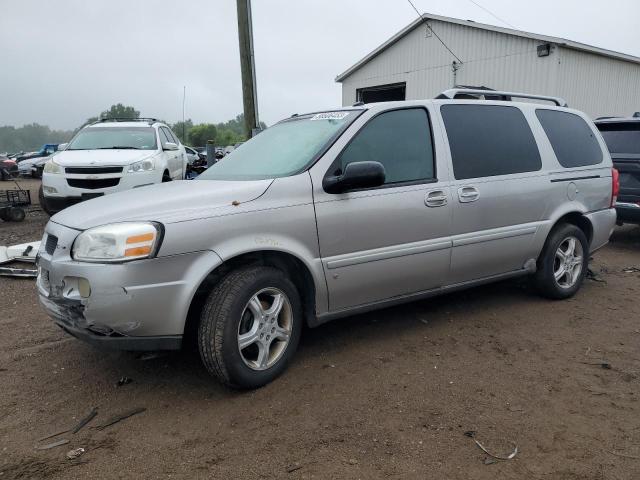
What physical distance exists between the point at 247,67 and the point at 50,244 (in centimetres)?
605

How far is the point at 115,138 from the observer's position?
30.8ft

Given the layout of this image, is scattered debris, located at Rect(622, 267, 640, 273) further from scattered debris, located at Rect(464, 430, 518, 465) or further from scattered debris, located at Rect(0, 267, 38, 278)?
scattered debris, located at Rect(0, 267, 38, 278)

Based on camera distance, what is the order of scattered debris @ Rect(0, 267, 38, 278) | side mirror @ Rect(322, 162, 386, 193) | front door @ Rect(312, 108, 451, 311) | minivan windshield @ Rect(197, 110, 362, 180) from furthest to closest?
scattered debris @ Rect(0, 267, 38, 278) < minivan windshield @ Rect(197, 110, 362, 180) < front door @ Rect(312, 108, 451, 311) < side mirror @ Rect(322, 162, 386, 193)

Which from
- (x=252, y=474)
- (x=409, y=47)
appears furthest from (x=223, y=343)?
(x=409, y=47)

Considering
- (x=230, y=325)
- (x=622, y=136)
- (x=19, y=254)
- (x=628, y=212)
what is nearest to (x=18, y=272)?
(x=19, y=254)

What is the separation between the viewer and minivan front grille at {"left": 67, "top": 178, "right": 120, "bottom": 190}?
8266 millimetres

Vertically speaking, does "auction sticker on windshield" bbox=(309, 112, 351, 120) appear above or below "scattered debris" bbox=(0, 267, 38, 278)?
above

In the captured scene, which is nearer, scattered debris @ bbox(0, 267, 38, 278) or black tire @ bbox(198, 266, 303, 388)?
black tire @ bbox(198, 266, 303, 388)

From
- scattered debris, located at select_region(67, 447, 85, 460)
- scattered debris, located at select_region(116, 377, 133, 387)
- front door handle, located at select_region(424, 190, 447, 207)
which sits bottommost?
scattered debris, located at select_region(67, 447, 85, 460)

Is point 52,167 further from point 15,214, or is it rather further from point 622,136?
point 622,136

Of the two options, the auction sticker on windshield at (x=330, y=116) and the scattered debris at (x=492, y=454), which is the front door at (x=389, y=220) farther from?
the scattered debris at (x=492, y=454)

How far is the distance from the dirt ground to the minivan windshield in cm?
132

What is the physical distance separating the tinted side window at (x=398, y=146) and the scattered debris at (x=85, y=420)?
2.11 m

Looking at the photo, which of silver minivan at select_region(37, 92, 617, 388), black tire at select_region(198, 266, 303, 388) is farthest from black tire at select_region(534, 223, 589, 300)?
black tire at select_region(198, 266, 303, 388)
